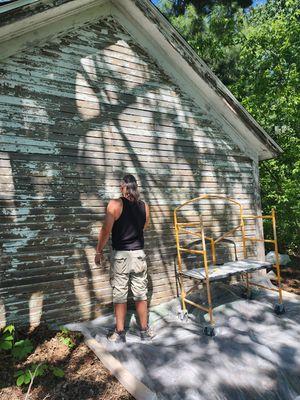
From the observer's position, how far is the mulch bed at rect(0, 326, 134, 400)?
11.7 feet

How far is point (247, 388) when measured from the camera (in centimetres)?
350

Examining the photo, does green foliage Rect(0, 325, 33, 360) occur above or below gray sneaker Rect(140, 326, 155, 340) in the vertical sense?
above

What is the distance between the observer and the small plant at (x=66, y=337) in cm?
461

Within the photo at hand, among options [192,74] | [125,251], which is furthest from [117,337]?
[192,74]

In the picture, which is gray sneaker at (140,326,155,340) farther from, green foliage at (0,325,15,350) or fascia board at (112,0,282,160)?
fascia board at (112,0,282,160)

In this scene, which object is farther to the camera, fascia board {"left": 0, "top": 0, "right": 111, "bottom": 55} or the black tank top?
fascia board {"left": 0, "top": 0, "right": 111, "bottom": 55}

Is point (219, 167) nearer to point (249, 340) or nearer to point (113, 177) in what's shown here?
point (113, 177)

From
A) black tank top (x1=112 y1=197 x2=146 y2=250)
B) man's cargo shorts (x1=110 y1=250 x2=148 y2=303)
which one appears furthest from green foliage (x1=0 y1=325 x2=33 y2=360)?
black tank top (x1=112 y1=197 x2=146 y2=250)

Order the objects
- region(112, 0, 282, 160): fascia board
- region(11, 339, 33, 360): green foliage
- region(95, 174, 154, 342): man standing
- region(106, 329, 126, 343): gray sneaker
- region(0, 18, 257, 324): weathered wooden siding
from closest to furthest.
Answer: region(11, 339, 33, 360): green foliage < region(106, 329, 126, 343): gray sneaker < region(95, 174, 154, 342): man standing < region(0, 18, 257, 324): weathered wooden siding < region(112, 0, 282, 160): fascia board

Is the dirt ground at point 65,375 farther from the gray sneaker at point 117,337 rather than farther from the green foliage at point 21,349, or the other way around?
the gray sneaker at point 117,337

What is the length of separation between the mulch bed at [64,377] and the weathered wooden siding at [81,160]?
659mm

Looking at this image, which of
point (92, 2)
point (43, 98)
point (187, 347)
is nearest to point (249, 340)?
point (187, 347)

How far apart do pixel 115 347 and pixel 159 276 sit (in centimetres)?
204

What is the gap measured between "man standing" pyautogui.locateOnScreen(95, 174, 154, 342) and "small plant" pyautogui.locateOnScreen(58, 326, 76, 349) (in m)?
0.50
